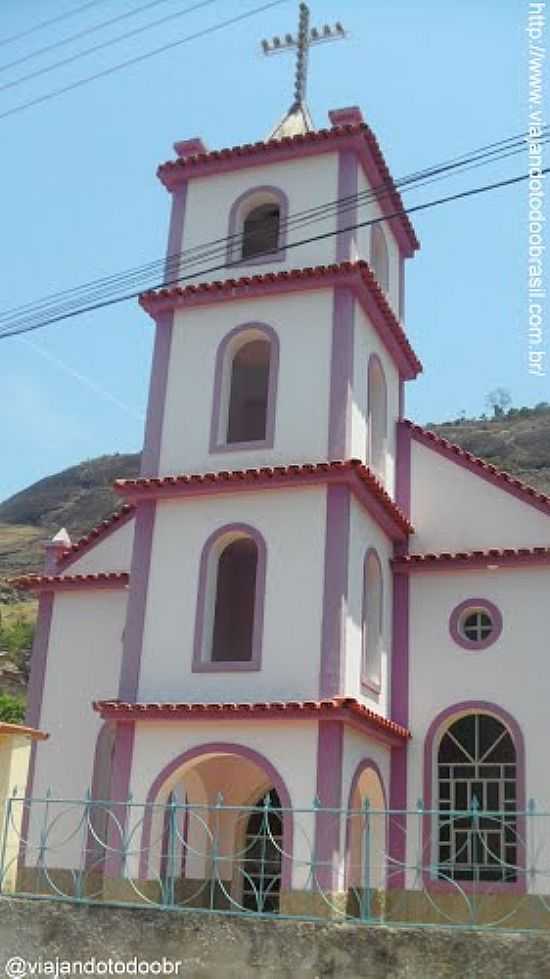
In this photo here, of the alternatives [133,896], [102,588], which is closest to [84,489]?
[102,588]

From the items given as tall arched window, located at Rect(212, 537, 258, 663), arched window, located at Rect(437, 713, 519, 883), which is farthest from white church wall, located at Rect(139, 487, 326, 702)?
arched window, located at Rect(437, 713, 519, 883)

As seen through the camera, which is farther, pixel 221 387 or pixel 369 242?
pixel 369 242

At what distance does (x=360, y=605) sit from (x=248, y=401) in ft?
17.6

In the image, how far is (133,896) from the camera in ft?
45.4

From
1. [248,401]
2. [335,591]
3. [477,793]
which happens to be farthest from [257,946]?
[248,401]

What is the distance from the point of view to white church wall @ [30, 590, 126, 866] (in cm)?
1759

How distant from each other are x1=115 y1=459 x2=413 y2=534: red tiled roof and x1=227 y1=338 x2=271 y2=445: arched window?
325 cm

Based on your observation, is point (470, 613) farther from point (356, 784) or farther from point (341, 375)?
point (341, 375)

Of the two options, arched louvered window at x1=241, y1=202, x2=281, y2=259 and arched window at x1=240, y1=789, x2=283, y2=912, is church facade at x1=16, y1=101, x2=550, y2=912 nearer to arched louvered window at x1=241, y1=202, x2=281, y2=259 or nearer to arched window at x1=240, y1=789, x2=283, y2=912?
arched louvered window at x1=241, y1=202, x2=281, y2=259

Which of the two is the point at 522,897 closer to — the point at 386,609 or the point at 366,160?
the point at 386,609

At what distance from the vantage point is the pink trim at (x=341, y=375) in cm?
1552

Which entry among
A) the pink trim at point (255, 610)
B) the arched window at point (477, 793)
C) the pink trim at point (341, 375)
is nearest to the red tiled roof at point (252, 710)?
the pink trim at point (255, 610)

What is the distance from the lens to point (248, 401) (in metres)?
19.5

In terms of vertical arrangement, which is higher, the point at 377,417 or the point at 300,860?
the point at 377,417
